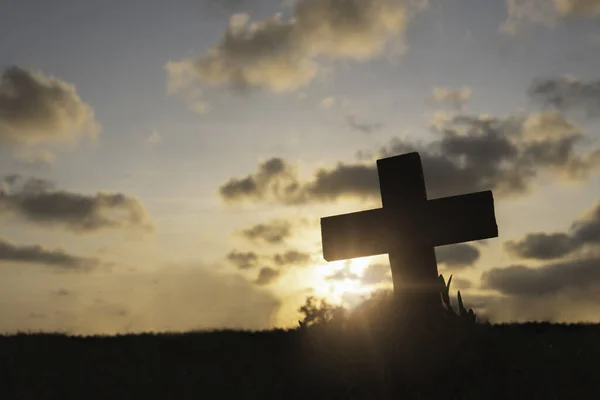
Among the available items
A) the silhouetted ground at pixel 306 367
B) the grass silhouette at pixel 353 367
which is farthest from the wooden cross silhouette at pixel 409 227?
the grass silhouette at pixel 353 367

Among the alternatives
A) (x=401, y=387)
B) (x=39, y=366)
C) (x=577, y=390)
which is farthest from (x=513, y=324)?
(x=39, y=366)

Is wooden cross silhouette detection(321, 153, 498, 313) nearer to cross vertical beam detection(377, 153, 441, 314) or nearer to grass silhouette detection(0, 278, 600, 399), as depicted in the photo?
cross vertical beam detection(377, 153, 441, 314)

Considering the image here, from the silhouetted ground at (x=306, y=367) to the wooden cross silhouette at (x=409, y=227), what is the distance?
1179 mm

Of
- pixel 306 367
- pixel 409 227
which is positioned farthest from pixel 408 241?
pixel 306 367

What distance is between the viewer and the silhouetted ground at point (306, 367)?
5.66 metres

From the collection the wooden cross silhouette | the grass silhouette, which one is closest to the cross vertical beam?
the wooden cross silhouette

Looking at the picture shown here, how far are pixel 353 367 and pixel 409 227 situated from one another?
267 cm

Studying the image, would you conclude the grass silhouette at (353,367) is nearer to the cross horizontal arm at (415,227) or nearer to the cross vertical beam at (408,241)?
the cross vertical beam at (408,241)

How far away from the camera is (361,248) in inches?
323

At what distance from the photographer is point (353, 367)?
18.8 ft

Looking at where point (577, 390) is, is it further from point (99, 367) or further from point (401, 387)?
point (99, 367)

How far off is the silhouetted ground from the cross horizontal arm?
49.5 inches

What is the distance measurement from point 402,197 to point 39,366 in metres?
5.09

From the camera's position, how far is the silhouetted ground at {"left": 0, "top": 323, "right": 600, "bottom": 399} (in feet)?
18.6
